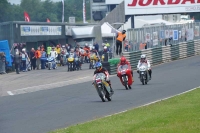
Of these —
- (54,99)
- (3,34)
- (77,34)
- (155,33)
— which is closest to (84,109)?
(54,99)

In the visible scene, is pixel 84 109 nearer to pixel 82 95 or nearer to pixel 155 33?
pixel 82 95

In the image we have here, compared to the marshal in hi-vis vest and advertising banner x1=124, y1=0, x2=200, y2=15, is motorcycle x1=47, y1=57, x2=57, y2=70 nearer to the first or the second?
the marshal in hi-vis vest

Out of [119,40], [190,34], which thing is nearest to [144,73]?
[119,40]

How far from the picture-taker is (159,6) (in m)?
47.5

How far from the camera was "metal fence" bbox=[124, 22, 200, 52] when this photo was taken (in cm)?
3591

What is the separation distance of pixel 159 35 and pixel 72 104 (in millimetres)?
21987

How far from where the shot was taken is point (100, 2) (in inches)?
3312

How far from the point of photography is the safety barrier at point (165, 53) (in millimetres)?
34375

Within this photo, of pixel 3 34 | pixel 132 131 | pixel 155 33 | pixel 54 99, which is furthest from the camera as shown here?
pixel 3 34

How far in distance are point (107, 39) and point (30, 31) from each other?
370 inches

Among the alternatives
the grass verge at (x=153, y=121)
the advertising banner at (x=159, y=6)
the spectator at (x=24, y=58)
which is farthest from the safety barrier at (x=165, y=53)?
the grass verge at (x=153, y=121)

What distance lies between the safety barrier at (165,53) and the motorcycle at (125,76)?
9518mm

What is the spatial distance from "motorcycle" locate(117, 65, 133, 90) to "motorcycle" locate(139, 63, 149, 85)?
1371mm

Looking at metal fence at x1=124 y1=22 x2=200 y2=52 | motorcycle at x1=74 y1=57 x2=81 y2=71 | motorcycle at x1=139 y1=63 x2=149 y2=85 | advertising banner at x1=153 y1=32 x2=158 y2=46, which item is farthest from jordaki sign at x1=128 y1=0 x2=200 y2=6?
motorcycle at x1=139 y1=63 x2=149 y2=85
